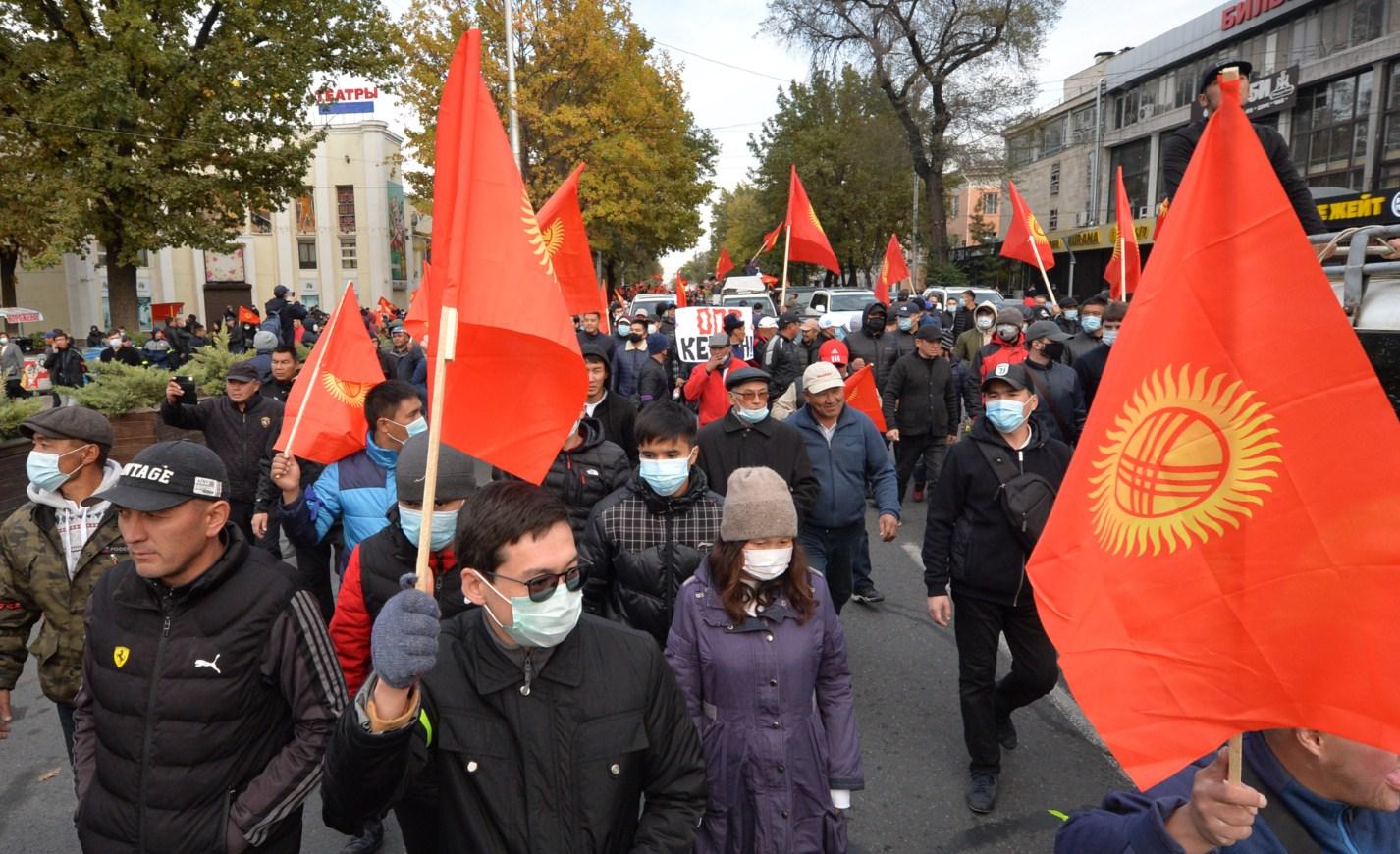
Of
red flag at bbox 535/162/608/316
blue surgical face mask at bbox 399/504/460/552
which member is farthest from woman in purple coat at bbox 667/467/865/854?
red flag at bbox 535/162/608/316

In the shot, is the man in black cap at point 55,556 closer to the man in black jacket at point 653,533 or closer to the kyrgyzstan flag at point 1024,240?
the man in black jacket at point 653,533

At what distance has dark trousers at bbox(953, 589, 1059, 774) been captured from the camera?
13.1 ft

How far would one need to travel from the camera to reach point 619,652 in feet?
7.39

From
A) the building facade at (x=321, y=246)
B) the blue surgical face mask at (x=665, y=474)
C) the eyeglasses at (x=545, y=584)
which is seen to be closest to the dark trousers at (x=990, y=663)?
the blue surgical face mask at (x=665, y=474)

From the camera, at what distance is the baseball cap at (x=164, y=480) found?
2.36 metres

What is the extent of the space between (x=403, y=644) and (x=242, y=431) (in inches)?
190

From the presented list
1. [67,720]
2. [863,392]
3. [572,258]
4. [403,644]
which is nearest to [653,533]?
[403,644]

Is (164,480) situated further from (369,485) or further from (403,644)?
(369,485)

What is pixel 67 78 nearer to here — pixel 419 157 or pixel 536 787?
pixel 419 157

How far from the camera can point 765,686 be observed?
9.32 feet

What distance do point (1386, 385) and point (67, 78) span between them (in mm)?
24284

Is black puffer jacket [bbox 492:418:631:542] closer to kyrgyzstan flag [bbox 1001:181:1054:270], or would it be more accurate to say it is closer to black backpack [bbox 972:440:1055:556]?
black backpack [bbox 972:440:1055:556]

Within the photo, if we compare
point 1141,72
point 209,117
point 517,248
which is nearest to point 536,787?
point 517,248

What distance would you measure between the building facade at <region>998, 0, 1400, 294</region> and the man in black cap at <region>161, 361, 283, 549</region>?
19.4m
